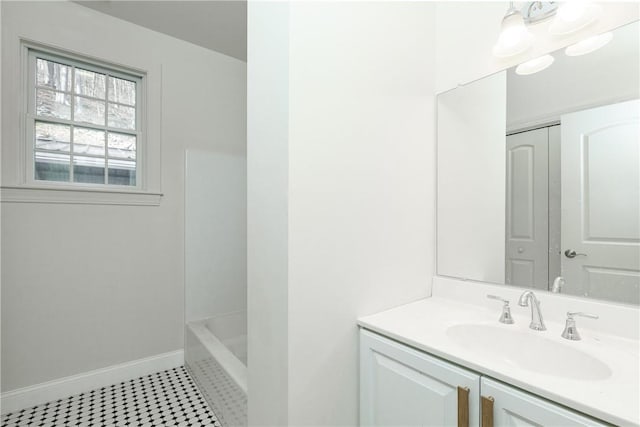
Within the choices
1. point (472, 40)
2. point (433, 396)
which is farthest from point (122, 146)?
point (433, 396)

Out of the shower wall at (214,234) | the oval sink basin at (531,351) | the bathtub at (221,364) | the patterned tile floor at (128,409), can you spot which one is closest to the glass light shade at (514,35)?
the oval sink basin at (531,351)

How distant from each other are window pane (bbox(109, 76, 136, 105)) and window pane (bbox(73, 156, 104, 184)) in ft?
1.62

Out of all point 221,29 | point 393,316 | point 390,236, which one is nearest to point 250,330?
point 393,316

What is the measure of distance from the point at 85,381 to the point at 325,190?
2.21m

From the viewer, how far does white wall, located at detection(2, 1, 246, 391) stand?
1.83 meters

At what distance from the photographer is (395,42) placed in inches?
51.5

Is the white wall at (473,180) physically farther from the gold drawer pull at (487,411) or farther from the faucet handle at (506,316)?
the gold drawer pull at (487,411)

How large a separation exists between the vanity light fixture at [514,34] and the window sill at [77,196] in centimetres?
231

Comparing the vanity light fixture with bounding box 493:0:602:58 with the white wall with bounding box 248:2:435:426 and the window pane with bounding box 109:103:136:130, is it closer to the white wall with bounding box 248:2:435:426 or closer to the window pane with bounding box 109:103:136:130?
the white wall with bounding box 248:2:435:426

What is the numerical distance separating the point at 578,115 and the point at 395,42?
76cm

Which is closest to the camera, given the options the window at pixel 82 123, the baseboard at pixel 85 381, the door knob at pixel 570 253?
the door knob at pixel 570 253

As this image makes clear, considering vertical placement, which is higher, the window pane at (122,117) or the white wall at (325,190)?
the window pane at (122,117)

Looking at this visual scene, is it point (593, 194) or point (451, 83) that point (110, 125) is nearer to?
point (451, 83)

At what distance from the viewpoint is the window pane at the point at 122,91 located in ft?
7.38
